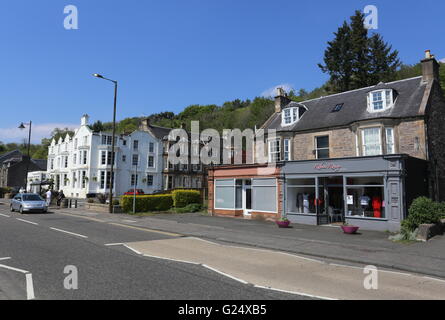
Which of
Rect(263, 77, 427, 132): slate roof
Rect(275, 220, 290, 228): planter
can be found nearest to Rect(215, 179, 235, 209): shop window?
Rect(275, 220, 290, 228): planter

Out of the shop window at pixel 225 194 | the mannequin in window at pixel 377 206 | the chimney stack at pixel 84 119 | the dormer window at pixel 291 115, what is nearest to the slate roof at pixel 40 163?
the chimney stack at pixel 84 119

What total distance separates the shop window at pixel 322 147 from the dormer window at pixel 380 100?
3721mm

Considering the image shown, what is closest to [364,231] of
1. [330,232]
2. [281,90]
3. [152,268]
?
[330,232]

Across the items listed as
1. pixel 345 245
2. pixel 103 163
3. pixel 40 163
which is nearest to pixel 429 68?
pixel 345 245

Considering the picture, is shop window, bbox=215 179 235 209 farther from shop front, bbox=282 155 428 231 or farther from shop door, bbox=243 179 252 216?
shop front, bbox=282 155 428 231

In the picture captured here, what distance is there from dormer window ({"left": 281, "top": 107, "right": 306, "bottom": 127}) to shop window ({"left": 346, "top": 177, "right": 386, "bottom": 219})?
8911 mm

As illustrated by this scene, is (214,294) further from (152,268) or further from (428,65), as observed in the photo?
(428,65)

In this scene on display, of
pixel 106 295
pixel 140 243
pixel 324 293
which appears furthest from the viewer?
pixel 140 243

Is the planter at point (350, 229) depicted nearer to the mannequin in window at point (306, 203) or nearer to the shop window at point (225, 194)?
the mannequin in window at point (306, 203)

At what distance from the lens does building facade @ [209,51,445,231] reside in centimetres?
1611

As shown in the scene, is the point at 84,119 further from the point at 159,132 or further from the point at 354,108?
the point at 354,108

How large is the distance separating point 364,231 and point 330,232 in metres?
2.00

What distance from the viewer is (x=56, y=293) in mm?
5555

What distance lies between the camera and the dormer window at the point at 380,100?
68.8 ft
